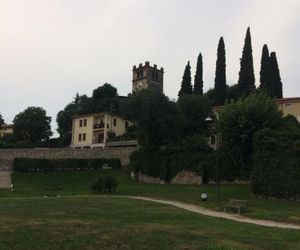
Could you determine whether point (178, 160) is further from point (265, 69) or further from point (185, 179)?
point (265, 69)

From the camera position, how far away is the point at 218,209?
29.0m

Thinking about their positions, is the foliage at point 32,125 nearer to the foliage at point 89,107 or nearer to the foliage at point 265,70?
the foliage at point 89,107

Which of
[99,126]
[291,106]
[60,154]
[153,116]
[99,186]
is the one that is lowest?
[99,186]

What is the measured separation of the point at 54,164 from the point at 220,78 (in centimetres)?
2938

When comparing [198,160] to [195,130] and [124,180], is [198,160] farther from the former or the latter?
[195,130]

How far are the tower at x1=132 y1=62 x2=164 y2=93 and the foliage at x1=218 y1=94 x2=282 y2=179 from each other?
84.9 meters

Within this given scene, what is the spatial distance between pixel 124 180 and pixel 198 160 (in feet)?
32.4

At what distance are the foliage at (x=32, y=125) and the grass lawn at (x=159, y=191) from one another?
33784 mm

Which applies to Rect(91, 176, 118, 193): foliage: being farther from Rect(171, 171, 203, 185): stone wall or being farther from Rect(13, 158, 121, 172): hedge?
Rect(13, 158, 121, 172): hedge

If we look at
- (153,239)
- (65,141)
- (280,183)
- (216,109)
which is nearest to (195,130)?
(216,109)

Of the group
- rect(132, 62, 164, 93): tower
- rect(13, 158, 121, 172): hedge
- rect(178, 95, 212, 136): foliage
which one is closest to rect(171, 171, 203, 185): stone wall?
rect(178, 95, 212, 136): foliage

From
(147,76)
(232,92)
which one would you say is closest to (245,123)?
(232,92)

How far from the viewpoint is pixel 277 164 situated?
121 ft

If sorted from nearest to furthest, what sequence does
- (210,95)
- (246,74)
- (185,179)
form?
1. (185,179)
2. (246,74)
3. (210,95)
